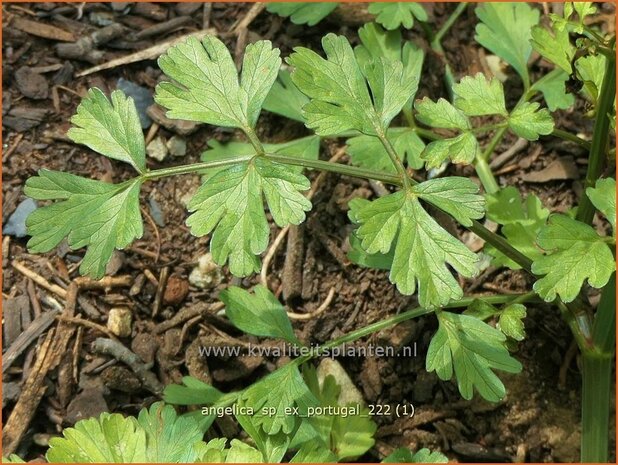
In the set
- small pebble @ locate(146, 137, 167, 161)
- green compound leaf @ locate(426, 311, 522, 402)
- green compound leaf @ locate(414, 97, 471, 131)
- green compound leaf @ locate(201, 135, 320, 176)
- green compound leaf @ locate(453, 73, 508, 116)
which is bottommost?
green compound leaf @ locate(426, 311, 522, 402)

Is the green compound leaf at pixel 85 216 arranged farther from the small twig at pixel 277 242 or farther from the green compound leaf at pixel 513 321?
the green compound leaf at pixel 513 321

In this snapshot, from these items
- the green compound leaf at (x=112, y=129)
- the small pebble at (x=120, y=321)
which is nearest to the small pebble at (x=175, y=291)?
the small pebble at (x=120, y=321)

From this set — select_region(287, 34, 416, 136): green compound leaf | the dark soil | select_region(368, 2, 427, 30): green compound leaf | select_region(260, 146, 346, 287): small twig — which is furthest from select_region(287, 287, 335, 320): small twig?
select_region(368, 2, 427, 30): green compound leaf

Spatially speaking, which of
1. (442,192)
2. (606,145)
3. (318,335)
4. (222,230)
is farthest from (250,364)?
(606,145)

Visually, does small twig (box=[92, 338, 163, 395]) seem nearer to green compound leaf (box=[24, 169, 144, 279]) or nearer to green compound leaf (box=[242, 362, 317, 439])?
green compound leaf (box=[242, 362, 317, 439])

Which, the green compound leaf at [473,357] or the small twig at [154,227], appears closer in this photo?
the green compound leaf at [473,357]

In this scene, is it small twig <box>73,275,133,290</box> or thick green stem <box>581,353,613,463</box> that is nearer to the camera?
thick green stem <box>581,353,613,463</box>
